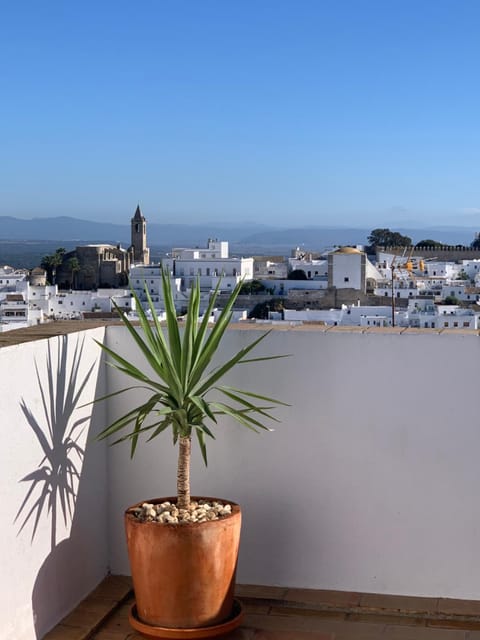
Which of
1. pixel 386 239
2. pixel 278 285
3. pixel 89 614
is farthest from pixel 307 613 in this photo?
pixel 386 239

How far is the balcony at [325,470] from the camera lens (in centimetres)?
299

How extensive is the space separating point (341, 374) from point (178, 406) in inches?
23.8

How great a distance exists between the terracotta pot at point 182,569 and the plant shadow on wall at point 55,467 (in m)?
0.26

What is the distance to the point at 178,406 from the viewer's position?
9.15ft

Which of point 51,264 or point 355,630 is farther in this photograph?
point 51,264

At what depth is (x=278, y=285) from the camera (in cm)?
6166

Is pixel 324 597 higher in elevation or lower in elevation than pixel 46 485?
lower

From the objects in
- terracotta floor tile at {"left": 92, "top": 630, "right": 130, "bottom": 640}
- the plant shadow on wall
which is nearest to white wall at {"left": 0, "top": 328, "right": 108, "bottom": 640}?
the plant shadow on wall

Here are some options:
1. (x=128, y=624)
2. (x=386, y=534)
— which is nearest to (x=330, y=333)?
(x=386, y=534)

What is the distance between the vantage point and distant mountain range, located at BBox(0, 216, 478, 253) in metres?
129

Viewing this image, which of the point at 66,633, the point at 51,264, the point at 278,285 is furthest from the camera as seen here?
the point at 51,264

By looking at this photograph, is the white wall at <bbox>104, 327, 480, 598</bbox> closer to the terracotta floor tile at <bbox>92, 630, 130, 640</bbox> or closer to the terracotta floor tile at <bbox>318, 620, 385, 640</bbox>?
the terracotta floor tile at <bbox>318, 620, 385, 640</bbox>

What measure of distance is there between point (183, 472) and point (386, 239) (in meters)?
84.5

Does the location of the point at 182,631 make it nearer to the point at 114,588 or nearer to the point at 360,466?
the point at 114,588
